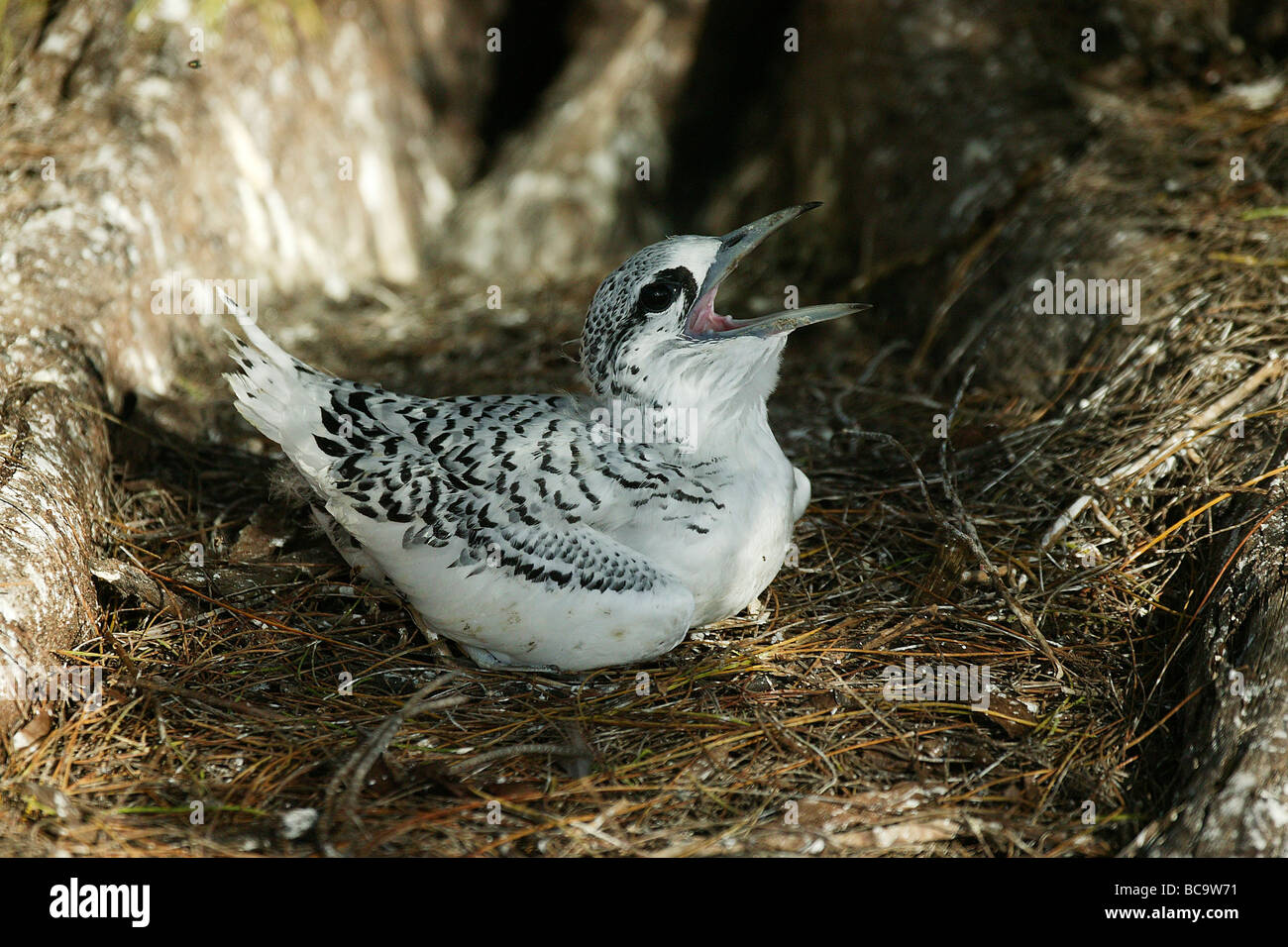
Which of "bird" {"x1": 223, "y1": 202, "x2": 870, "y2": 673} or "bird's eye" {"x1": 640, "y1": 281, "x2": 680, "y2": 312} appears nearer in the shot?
"bird" {"x1": 223, "y1": 202, "x2": 870, "y2": 673}

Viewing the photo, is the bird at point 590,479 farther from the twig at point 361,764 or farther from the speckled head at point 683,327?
the twig at point 361,764

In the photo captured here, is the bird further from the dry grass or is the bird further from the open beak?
the dry grass

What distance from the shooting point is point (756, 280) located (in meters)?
6.70

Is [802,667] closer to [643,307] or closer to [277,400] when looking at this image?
[643,307]

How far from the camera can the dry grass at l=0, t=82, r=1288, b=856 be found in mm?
3180

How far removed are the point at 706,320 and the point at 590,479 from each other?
0.73m

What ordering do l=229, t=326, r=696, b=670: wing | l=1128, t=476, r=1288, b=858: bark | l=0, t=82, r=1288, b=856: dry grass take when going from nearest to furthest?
l=1128, t=476, r=1288, b=858: bark < l=0, t=82, r=1288, b=856: dry grass < l=229, t=326, r=696, b=670: wing

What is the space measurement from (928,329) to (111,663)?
4.06 m

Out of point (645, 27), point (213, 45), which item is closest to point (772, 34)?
point (645, 27)

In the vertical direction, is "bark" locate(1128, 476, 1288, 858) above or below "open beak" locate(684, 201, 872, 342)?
below

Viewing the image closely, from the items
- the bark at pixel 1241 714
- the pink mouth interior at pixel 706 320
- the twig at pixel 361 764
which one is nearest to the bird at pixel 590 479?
the pink mouth interior at pixel 706 320

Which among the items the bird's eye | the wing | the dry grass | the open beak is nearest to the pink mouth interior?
the open beak

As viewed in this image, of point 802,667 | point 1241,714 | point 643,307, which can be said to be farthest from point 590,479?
point 1241,714

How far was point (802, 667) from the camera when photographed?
12.5 feet
